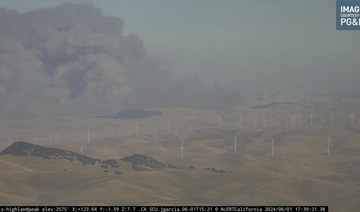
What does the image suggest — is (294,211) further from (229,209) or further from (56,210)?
(56,210)

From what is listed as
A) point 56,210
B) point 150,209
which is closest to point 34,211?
point 56,210

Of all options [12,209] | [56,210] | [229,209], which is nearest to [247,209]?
[229,209]

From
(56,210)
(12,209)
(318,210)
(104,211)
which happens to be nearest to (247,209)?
(318,210)

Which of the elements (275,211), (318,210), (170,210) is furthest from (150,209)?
(318,210)

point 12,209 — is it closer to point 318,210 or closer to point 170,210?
point 170,210

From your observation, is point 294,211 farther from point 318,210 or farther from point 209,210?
point 209,210

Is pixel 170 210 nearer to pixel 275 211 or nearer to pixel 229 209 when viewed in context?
pixel 229 209
